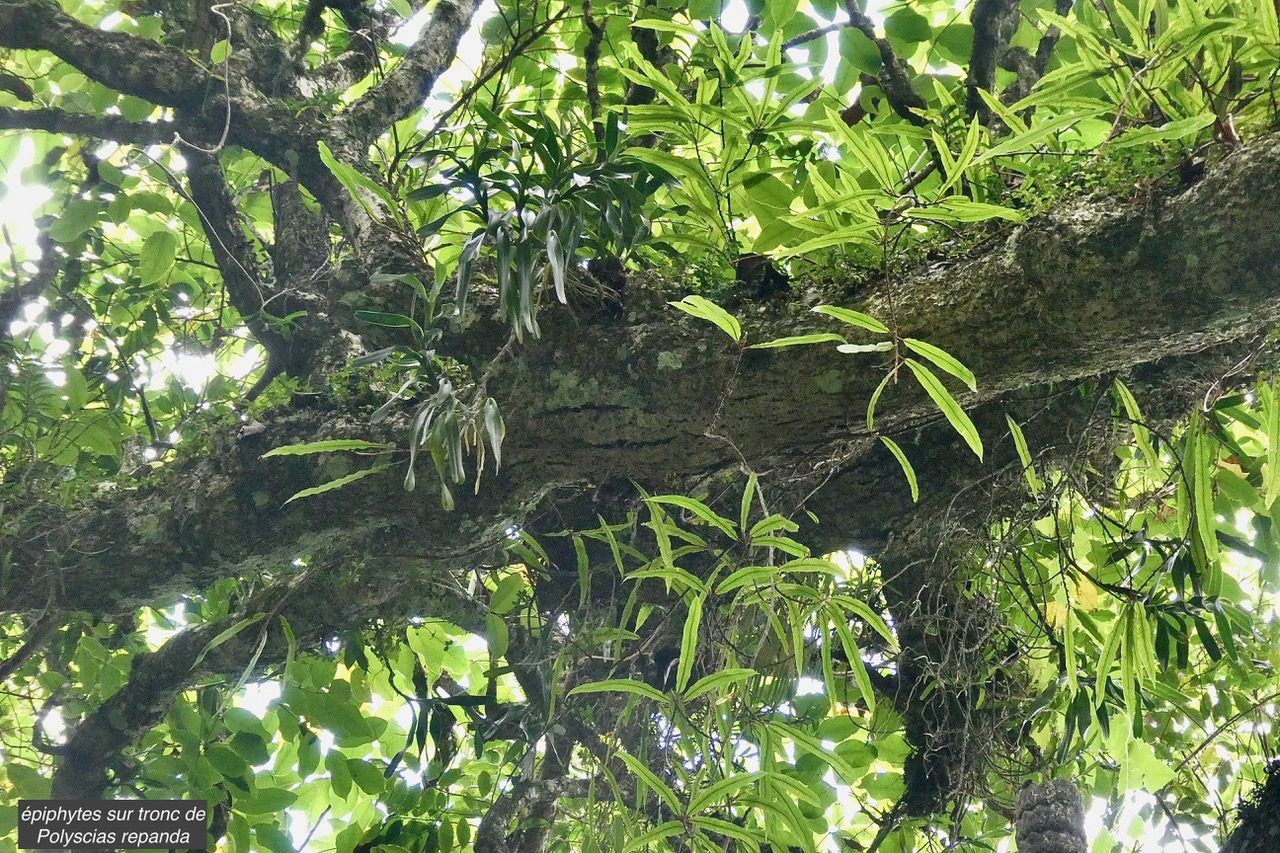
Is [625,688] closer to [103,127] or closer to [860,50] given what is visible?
Answer: [860,50]

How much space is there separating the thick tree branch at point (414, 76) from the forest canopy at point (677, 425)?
0.01m

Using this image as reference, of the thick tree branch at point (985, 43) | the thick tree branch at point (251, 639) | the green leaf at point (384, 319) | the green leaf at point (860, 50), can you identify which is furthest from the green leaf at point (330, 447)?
the thick tree branch at point (985, 43)

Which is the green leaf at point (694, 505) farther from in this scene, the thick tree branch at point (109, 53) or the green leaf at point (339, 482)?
the thick tree branch at point (109, 53)

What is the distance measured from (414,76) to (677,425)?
139 centimetres

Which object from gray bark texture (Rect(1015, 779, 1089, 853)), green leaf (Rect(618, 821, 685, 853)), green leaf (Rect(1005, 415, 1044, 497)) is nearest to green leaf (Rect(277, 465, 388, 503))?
green leaf (Rect(618, 821, 685, 853))

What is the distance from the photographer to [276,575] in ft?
5.98

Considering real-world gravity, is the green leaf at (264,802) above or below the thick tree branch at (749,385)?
below

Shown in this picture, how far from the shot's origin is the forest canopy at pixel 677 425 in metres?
1.02

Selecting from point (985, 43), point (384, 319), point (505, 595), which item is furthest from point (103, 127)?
point (985, 43)

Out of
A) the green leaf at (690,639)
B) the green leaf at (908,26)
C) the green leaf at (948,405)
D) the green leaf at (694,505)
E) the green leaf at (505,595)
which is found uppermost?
the green leaf at (908,26)

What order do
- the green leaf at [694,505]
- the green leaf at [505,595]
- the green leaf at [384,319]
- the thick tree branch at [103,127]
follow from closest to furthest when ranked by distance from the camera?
the green leaf at [694,505] → the green leaf at [384,319] → the green leaf at [505,595] → the thick tree branch at [103,127]

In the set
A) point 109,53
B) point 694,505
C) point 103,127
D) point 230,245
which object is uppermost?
point 109,53

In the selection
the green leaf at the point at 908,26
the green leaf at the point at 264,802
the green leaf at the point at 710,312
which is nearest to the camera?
the green leaf at the point at 710,312

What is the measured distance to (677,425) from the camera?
1.23m
